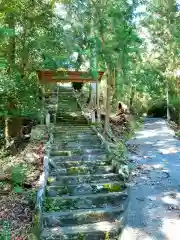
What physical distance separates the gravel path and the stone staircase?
1.42ft

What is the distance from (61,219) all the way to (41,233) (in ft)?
2.11

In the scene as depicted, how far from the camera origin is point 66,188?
26.4ft

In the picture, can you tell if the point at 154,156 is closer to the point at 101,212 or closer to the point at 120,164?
the point at 120,164

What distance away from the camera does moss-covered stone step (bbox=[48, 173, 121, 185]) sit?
331 inches

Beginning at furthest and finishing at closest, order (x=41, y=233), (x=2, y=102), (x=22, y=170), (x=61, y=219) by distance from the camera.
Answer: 1. (x=2, y=102)
2. (x=22, y=170)
3. (x=61, y=219)
4. (x=41, y=233)

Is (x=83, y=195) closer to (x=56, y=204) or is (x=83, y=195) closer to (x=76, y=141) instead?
(x=56, y=204)

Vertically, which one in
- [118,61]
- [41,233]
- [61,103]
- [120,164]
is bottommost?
[41,233]

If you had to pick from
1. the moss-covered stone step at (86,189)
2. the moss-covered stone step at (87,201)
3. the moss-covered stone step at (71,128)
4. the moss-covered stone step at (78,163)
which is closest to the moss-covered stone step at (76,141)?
the moss-covered stone step at (71,128)

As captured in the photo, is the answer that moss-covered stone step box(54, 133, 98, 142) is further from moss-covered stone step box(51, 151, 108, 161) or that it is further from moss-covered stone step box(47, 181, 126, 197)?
moss-covered stone step box(47, 181, 126, 197)

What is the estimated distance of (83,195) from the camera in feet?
25.3

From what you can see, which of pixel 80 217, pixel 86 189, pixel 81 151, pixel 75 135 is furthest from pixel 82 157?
pixel 80 217

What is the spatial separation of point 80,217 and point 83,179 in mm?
1908

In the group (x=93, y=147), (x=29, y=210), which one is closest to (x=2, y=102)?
(x=93, y=147)

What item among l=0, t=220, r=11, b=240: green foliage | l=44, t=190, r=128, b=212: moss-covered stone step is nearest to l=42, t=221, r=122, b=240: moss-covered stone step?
l=0, t=220, r=11, b=240: green foliage
